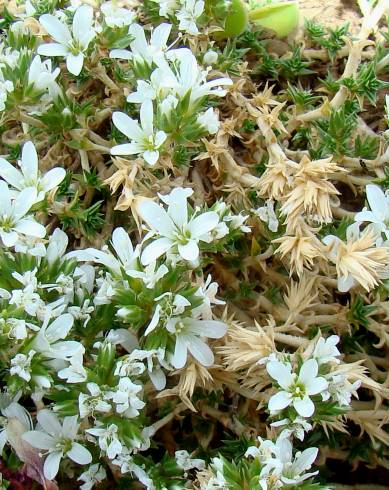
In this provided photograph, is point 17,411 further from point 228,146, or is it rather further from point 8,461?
point 228,146

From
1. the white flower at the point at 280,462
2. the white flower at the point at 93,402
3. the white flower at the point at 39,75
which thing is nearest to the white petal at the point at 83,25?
the white flower at the point at 39,75

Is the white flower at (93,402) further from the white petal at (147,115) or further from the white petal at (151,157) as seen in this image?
the white petal at (147,115)

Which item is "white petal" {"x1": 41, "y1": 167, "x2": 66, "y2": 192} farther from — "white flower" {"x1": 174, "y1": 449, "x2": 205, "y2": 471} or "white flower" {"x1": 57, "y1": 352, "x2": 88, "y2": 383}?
"white flower" {"x1": 174, "y1": 449, "x2": 205, "y2": 471}

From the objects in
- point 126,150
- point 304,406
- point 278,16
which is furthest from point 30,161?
point 278,16

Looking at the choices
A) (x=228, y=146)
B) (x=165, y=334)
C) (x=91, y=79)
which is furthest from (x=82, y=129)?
(x=165, y=334)

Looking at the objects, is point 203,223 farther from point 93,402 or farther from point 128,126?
point 93,402

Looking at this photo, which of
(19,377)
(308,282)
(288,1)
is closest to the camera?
(19,377)
